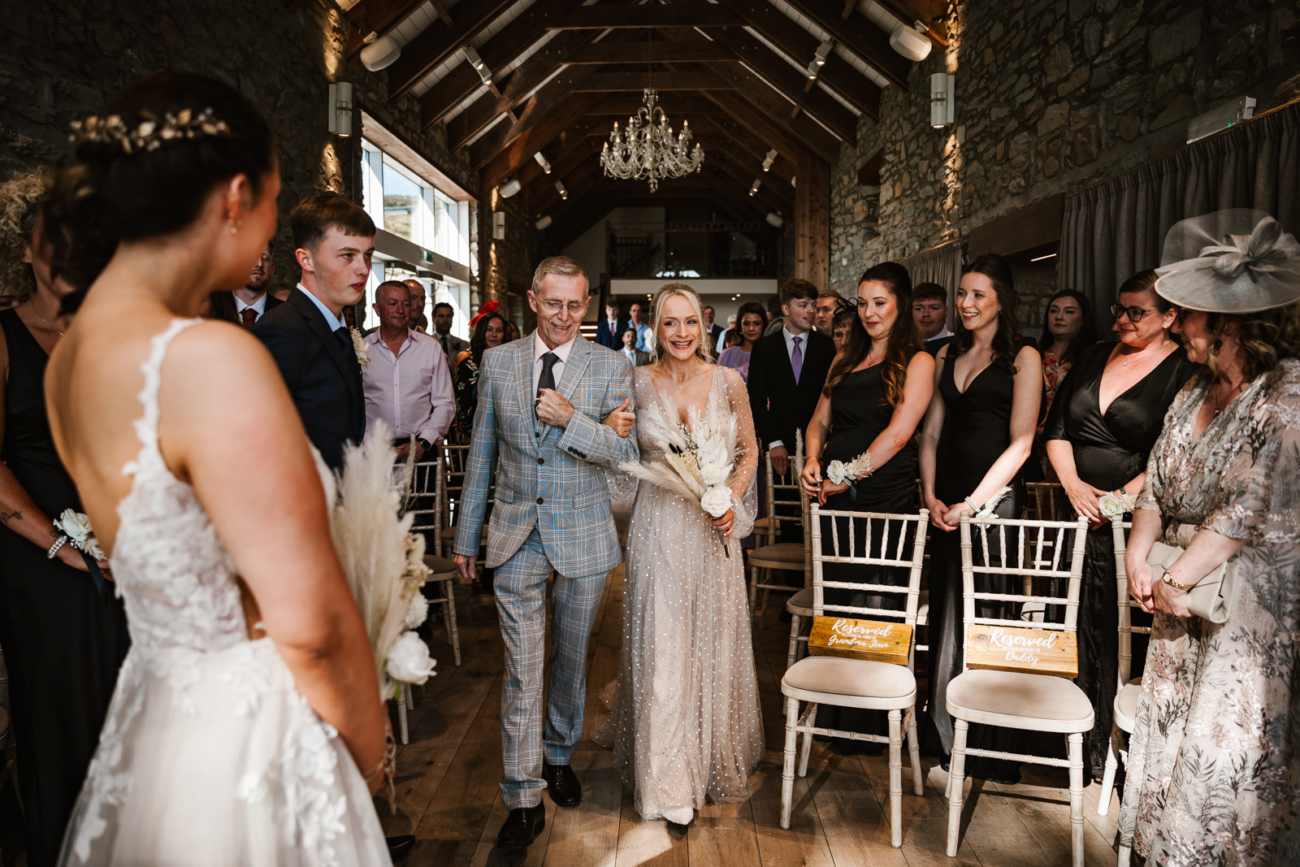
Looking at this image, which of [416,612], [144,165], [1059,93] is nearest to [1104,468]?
[416,612]

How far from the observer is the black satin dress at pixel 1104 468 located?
2.64 m

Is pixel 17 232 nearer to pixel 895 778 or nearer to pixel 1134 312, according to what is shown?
pixel 895 778

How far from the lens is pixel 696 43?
9992 mm

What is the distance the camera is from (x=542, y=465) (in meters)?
2.27

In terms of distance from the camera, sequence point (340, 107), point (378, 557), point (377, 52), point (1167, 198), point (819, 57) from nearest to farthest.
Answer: point (378, 557), point (1167, 198), point (340, 107), point (377, 52), point (819, 57)

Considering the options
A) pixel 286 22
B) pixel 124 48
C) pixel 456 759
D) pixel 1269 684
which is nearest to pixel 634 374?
pixel 456 759

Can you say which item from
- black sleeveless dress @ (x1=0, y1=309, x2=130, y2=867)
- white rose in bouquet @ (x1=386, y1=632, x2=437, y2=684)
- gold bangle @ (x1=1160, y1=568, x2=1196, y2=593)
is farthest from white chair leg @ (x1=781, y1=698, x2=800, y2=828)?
black sleeveless dress @ (x1=0, y1=309, x2=130, y2=867)

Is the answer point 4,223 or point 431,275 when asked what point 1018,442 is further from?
point 431,275

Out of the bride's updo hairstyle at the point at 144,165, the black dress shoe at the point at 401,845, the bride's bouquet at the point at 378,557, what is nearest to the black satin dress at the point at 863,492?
the black dress shoe at the point at 401,845

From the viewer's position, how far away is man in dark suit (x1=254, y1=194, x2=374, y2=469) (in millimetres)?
1981

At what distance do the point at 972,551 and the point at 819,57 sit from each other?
7.31m

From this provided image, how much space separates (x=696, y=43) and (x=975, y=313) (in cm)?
859

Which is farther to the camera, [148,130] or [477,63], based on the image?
[477,63]

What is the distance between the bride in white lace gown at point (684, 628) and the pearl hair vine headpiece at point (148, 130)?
1.83 m
